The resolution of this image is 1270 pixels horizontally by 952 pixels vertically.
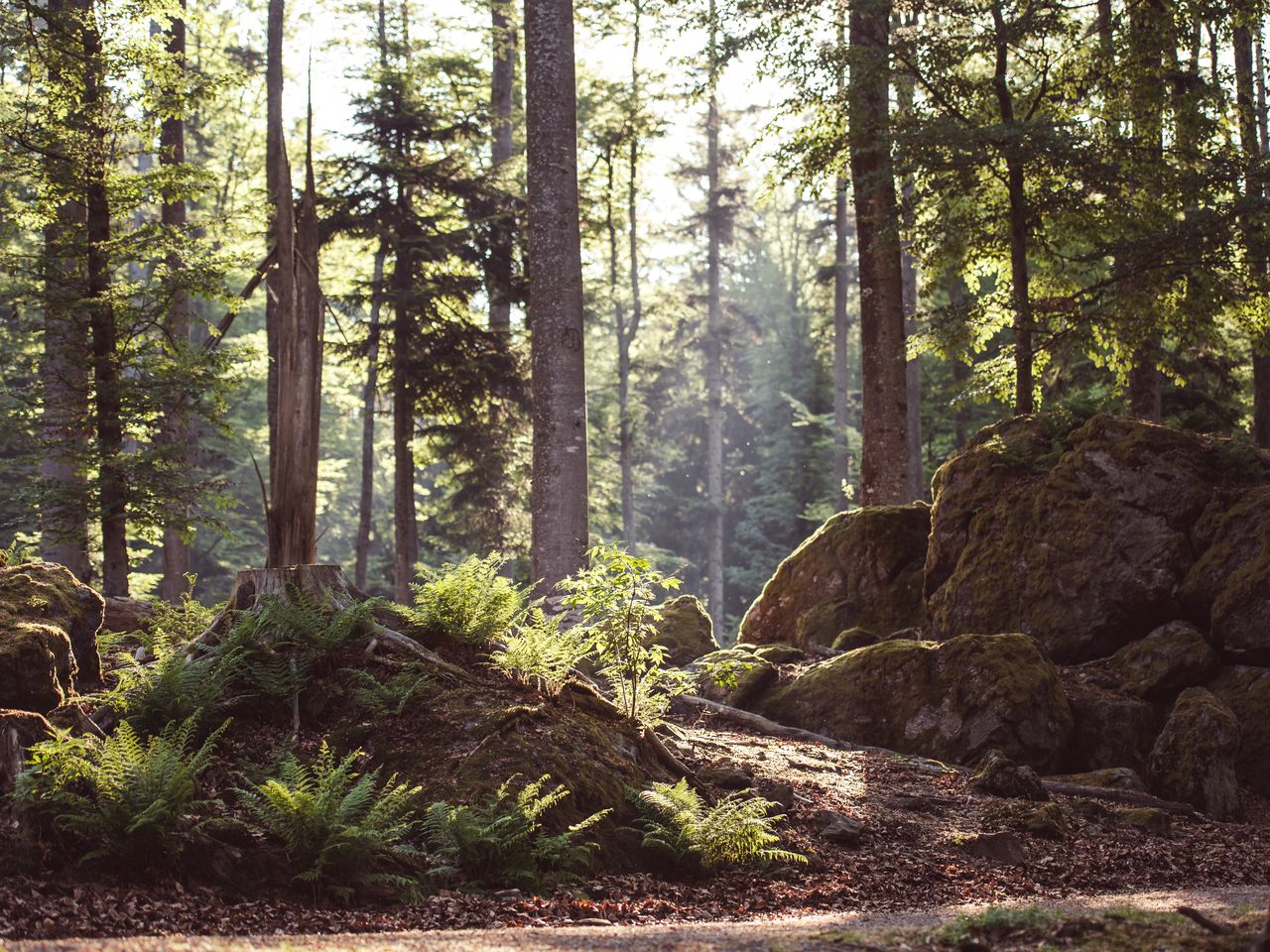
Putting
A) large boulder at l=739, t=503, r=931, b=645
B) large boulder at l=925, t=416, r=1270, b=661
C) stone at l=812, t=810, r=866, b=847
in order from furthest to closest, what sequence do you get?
large boulder at l=739, t=503, r=931, b=645, large boulder at l=925, t=416, r=1270, b=661, stone at l=812, t=810, r=866, b=847

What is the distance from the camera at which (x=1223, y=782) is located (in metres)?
8.30

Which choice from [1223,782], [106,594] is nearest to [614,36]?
[106,594]

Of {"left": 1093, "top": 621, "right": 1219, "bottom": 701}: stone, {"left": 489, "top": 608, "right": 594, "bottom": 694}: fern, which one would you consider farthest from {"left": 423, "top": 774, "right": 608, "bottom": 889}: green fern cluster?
{"left": 1093, "top": 621, "right": 1219, "bottom": 701}: stone

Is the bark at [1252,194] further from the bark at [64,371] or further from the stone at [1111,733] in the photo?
the bark at [64,371]

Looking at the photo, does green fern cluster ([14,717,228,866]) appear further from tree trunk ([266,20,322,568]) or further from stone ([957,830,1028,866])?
stone ([957,830,1028,866])

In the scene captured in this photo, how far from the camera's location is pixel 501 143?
25.2 meters

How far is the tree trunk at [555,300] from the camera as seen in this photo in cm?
1096

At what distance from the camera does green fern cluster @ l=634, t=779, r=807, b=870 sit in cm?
572

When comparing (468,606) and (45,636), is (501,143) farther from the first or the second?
(45,636)

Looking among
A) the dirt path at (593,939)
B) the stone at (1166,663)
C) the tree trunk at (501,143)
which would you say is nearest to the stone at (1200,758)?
the stone at (1166,663)

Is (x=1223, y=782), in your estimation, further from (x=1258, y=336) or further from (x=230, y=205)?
(x=230, y=205)

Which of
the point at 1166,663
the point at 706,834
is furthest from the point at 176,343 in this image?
the point at 1166,663

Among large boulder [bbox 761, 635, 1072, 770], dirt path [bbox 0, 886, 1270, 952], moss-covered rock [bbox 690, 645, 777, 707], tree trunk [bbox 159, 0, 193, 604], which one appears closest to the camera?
dirt path [bbox 0, 886, 1270, 952]

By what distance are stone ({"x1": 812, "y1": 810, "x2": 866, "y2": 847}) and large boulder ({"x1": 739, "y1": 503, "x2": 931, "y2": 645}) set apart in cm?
572
